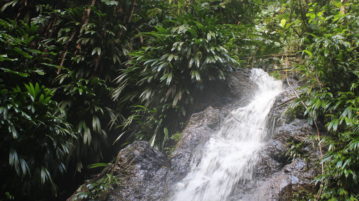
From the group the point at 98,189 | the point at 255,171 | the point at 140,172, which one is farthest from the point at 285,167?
the point at 98,189

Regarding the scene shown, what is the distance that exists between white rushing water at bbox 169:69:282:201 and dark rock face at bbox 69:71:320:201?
110 mm

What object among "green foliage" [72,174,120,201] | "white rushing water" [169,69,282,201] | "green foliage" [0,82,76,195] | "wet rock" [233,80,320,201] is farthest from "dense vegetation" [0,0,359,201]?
"white rushing water" [169,69,282,201]

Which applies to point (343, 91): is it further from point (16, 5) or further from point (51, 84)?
point (16, 5)

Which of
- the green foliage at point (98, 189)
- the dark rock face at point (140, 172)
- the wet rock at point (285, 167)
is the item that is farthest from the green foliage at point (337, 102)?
the green foliage at point (98, 189)

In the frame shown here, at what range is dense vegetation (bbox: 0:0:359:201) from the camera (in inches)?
127

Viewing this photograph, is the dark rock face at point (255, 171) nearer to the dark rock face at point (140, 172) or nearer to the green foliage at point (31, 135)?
the dark rock face at point (140, 172)

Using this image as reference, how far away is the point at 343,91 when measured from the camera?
3572 mm

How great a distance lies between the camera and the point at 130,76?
5.08m

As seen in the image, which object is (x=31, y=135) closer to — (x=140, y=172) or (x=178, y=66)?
(x=140, y=172)

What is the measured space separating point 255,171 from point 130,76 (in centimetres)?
298

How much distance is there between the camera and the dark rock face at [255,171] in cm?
306

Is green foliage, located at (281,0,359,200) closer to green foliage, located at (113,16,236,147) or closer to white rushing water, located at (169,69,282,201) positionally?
white rushing water, located at (169,69,282,201)

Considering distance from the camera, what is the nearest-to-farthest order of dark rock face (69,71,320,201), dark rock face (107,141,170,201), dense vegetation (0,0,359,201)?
dark rock face (69,71,320,201)
dense vegetation (0,0,359,201)
dark rock face (107,141,170,201)

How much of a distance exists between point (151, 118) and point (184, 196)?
176cm
